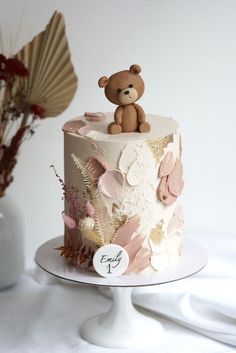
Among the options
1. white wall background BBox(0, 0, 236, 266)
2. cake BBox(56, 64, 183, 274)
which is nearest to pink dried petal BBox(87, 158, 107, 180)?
cake BBox(56, 64, 183, 274)

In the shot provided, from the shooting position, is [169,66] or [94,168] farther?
[169,66]

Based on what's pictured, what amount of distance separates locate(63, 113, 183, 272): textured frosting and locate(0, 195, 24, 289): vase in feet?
0.86

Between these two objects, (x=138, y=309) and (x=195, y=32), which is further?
(x=195, y=32)

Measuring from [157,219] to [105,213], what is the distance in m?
0.09

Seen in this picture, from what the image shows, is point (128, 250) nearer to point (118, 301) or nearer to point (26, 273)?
point (118, 301)

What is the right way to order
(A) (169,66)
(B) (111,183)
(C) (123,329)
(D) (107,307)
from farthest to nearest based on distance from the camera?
(A) (169,66) < (D) (107,307) < (C) (123,329) < (B) (111,183)

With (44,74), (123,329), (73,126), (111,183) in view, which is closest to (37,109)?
(44,74)

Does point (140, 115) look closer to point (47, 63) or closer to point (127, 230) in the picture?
point (127, 230)

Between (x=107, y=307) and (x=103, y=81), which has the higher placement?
(x=103, y=81)

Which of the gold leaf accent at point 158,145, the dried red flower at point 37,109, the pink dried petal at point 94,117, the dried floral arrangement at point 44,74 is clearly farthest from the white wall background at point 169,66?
the gold leaf accent at point 158,145

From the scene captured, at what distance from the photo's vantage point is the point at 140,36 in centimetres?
168

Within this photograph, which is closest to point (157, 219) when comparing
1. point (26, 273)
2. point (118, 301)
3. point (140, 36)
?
point (118, 301)

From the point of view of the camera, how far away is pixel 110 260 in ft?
4.00

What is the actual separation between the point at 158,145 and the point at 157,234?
145 millimetres
